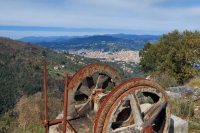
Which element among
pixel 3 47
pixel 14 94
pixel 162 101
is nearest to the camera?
pixel 162 101

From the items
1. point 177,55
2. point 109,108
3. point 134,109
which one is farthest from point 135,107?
point 177,55

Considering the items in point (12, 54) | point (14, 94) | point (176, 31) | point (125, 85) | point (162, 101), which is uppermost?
point (176, 31)

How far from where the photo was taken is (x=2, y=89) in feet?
166

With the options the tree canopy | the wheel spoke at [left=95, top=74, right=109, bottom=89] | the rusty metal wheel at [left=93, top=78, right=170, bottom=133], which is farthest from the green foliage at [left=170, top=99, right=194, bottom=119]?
the tree canopy

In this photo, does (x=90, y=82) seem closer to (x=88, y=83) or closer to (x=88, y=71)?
(x=88, y=83)

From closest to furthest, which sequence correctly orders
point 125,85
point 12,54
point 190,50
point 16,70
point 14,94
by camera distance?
point 125,85, point 190,50, point 14,94, point 16,70, point 12,54

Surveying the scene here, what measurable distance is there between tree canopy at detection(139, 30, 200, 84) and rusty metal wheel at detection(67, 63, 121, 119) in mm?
17829

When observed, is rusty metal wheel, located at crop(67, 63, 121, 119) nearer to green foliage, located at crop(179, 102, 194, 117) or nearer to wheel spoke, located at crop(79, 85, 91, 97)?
wheel spoke, located at crop(79, 85, 91, 97)

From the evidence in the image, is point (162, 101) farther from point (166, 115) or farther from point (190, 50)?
point (190, 50)

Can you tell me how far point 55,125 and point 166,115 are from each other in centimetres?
220

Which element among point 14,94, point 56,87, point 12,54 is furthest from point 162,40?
point 12,54

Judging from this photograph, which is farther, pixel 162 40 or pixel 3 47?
pixel 3 47

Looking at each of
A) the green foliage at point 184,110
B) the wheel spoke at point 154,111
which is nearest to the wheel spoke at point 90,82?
the wheel spoke at point 154,111

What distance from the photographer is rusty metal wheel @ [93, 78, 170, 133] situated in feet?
10.8
